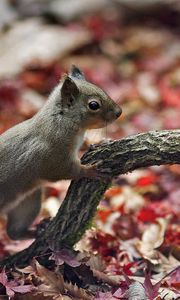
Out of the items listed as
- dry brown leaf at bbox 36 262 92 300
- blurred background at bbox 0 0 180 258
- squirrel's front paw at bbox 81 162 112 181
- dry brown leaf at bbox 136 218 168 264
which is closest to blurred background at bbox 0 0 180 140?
blurred background at bbox 0 0 180 258

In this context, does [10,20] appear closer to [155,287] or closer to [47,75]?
[47,75]

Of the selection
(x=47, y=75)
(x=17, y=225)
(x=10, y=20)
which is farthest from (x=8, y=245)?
(x=10, y=20)

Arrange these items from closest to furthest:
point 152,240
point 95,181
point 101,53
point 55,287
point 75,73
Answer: point 55,287 < point 95,181 < point 75,73 < point 152,240 < point 101,53

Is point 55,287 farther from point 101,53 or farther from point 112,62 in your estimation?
point 101,53

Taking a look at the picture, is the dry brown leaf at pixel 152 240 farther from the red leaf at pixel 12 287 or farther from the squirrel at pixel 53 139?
the red leaf at pixel 12 287

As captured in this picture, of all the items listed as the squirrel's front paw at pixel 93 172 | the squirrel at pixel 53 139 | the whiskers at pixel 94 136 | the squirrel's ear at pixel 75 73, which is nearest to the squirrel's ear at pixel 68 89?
the squirrel at pixel 53 139

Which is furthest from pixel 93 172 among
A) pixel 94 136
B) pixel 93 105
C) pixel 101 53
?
pixel 101 53

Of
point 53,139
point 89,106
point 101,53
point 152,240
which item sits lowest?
point 152,240

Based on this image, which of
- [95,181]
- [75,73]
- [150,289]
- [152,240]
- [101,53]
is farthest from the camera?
[101,53]
